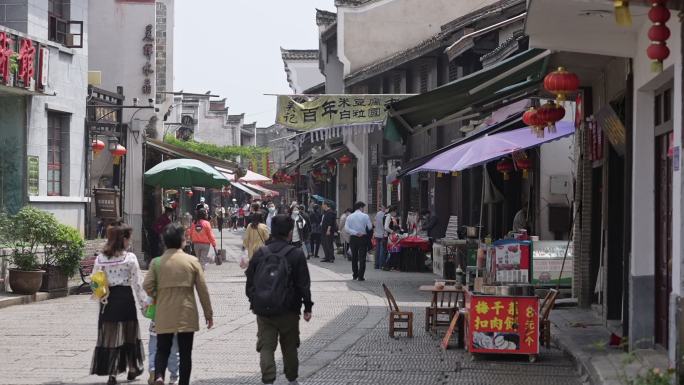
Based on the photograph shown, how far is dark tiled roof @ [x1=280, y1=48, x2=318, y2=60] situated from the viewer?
62.4m

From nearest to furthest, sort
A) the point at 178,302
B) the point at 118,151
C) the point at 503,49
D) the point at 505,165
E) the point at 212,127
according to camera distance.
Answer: the point at 178,302 → the point at 505,165 → the point at 503,49 → the point at 118,151 → the point at 212,127

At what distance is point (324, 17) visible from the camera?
160 feet

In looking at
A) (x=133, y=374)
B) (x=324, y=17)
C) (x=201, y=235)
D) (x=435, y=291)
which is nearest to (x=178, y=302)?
(x=133, y=374)

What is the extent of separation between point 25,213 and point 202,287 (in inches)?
387

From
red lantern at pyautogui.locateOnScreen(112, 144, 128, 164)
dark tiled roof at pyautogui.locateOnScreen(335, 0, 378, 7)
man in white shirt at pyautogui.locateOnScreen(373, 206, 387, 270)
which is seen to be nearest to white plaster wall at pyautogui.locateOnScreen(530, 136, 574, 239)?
man in white shirt at pyautogui.locateOnScreen(373, 206, 387, 270)

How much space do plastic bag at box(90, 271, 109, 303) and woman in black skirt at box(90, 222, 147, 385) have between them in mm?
44

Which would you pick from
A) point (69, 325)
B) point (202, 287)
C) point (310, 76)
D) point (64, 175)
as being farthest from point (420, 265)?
point (310, 76)

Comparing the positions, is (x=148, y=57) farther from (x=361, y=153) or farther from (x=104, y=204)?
(x=361, y=153)

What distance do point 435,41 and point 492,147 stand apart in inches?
532

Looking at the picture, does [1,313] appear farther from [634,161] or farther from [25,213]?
[634,161]

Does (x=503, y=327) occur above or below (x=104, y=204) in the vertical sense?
below

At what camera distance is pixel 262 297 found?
8906 mm

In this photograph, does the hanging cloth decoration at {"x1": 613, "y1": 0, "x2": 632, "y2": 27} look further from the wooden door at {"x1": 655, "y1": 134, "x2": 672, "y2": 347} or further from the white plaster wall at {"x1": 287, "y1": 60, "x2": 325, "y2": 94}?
the white plaster wall at {"x1": 287, "y1": 60, "x2": 325, "y2": 94}

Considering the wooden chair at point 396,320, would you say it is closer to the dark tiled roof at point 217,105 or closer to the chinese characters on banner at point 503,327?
the chinese characters on banner at point 503,327
